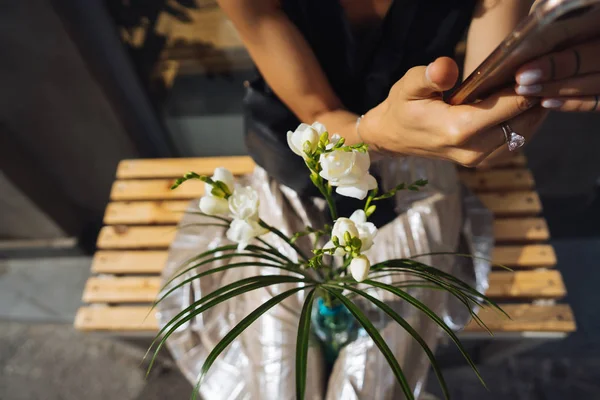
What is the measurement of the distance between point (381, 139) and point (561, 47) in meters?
0.22

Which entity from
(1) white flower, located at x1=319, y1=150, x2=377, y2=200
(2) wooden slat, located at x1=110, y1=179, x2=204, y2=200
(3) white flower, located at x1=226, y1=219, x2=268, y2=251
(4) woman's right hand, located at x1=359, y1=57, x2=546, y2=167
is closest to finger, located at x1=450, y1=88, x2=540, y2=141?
(4) woman's right hand, located at x1=359, y1=57, x2=546, y2=167

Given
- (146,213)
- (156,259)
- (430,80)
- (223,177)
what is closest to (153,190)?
(146,213)

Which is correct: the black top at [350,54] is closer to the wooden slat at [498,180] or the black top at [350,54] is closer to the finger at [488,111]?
the finger at [488,111]

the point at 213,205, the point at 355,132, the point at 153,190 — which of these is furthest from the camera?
the point at 153,190

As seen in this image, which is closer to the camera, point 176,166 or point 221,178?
point 221,178

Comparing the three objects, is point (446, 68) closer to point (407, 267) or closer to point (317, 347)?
point (407, 267)

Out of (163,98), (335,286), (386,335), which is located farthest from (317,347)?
(163,98)

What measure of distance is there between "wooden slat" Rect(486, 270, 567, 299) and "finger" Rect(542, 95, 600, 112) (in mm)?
544

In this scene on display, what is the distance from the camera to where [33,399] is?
1.19 m

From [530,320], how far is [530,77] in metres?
0.65

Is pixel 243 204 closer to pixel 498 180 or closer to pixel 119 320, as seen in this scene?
pixel 119 320

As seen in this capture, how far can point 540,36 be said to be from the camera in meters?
0.27

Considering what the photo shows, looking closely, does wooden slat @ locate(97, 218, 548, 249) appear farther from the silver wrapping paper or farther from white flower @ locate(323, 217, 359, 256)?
white flower @ locate(323, 217, 359, 256)

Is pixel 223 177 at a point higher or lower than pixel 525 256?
higher
